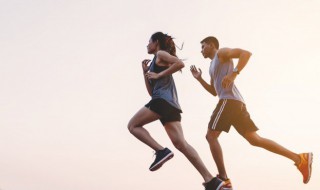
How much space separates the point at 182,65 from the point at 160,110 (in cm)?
75

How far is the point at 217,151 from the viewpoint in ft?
20.8

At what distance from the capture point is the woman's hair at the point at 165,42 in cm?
642

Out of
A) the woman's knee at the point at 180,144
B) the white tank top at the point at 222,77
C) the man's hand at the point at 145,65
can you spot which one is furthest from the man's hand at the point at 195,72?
the woman's knee at the point at 180,144

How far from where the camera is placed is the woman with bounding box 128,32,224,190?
18.8 ft

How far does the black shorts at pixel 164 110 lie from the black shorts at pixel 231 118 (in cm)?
76

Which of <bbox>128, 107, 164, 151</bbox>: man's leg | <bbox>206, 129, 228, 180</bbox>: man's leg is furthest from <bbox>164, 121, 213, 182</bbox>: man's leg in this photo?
<bbox>206, 129, 228, 180</bbox>: man's leg

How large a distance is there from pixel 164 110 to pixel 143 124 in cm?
41

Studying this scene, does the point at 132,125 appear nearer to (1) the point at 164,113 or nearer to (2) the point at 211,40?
(1) the point at 164,113

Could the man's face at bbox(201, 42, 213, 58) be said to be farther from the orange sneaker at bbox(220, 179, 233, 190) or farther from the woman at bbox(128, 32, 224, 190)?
the orange sneaker at bbox(220, 179, 233, 190)

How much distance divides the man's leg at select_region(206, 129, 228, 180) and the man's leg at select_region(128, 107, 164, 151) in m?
0.97

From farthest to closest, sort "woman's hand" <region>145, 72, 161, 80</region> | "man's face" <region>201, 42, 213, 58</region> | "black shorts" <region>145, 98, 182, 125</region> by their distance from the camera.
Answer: "man's face" <region>201, 42, 213, 58</region>
"woman's hand" <region>145, 72, 161, 80</region>
"black shorts" <region>145, 98, 182, 125</region>

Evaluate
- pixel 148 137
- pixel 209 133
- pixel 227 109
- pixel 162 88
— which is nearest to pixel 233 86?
pixel 227 109

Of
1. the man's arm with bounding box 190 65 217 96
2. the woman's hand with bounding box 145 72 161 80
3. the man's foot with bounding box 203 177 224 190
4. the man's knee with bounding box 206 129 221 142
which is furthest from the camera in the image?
the man's arm with bounding box 190 65 217 96

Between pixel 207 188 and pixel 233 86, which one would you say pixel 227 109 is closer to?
pixel 233 86
